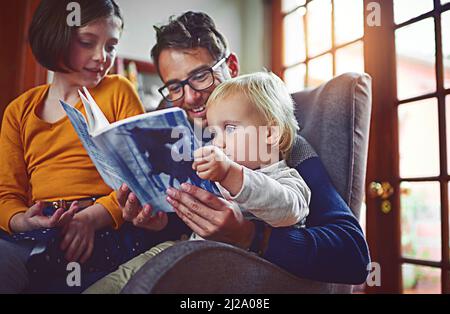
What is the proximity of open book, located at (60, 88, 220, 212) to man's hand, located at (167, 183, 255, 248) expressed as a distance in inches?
0.9

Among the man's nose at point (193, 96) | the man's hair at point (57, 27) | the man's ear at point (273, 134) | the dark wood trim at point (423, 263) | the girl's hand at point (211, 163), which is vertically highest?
the man's hair at point (57, 27)

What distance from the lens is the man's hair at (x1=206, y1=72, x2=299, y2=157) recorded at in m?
0.82

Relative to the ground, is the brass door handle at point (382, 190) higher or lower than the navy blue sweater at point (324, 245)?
higher

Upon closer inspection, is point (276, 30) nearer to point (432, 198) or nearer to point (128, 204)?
point (432, 198)

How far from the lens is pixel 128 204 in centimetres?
85

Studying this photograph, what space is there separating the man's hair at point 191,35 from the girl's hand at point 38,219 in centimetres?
43

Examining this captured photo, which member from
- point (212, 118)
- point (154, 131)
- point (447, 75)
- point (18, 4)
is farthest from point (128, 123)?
point (447, 75)

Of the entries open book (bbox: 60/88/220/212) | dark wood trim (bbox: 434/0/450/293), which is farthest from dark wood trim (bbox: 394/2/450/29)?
open book (bbox: 60/88/220/212)

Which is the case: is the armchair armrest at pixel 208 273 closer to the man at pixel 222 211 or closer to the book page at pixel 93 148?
the man at pixel 222 211

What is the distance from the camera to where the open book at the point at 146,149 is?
2.12 feet

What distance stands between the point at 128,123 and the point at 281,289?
375 millimetres

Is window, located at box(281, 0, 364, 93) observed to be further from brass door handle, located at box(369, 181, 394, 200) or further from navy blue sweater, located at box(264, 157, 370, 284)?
navy blue sweater, located at box(264, 157, 370, 284)

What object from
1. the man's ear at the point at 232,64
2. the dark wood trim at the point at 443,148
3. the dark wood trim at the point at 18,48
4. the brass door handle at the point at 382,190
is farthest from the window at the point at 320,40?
the dark wood trim at the point at 18,48

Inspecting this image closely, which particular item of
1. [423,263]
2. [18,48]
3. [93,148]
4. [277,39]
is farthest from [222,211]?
[277,39]
